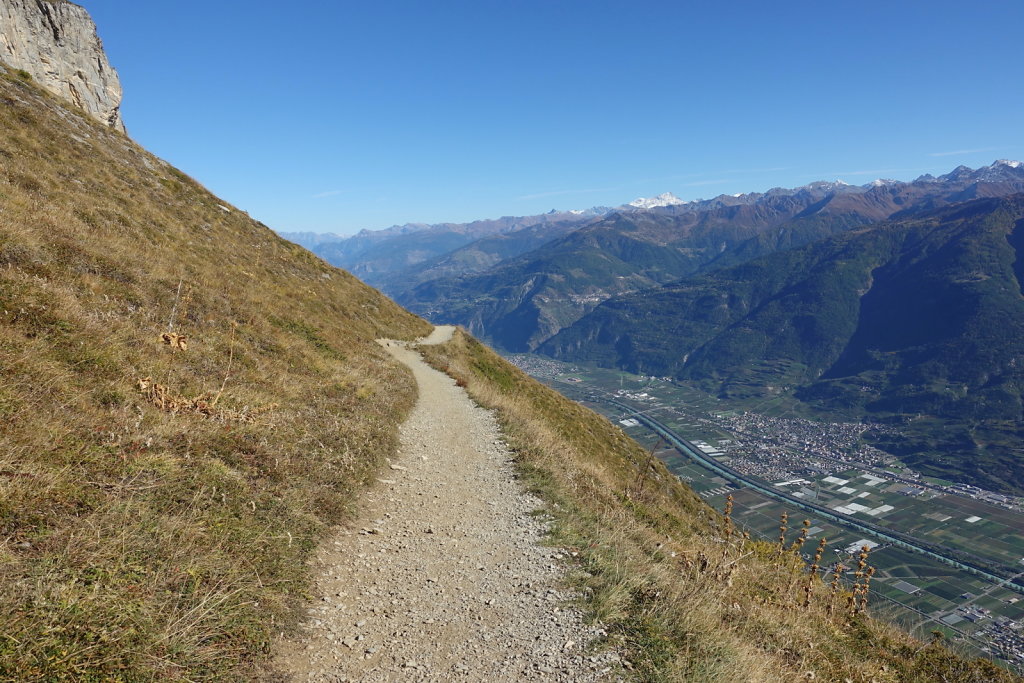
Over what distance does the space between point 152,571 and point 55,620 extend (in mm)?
1193

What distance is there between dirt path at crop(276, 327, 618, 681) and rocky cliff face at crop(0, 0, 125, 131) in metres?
56.8

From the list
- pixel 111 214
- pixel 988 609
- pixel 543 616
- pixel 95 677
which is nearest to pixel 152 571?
pixel 95 677

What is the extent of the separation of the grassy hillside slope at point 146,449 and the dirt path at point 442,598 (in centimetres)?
66

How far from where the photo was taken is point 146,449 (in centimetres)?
708

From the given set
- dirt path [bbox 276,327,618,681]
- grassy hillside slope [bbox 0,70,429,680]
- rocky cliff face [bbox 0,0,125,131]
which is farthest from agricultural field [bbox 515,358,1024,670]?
rocky cliff face [bbox 0,0,125,131]

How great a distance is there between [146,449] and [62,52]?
61248 mm

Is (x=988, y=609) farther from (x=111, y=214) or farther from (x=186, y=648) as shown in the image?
(x=111, y=214)

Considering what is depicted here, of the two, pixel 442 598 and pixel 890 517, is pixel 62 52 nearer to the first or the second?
pixel 442 598

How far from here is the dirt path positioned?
17.1 feet

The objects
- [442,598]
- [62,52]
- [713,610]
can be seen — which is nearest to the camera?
[442,598]

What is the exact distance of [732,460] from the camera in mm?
147625

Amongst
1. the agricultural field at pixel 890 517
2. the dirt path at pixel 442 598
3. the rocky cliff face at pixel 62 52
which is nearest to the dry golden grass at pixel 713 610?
the dirt path at pixel 442 598

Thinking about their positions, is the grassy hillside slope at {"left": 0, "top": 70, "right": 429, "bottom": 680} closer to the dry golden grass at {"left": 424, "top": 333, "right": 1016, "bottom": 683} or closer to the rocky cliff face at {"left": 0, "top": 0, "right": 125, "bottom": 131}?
the dry golden grass at {"left": 424, "top": 333, "right": 1016, "bottom": 683}

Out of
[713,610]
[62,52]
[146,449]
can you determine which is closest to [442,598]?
[713,610]
